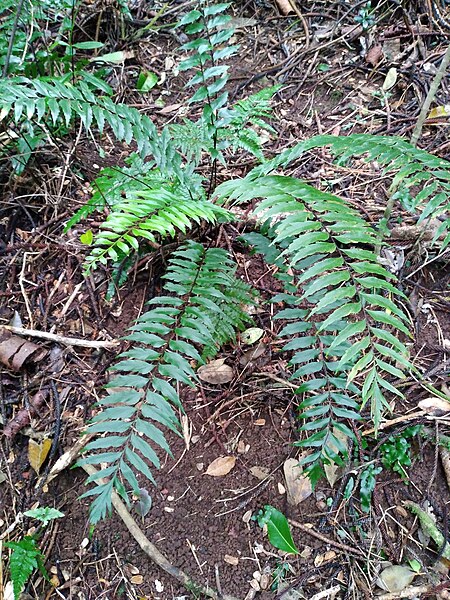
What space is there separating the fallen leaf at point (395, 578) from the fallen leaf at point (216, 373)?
0.93 m

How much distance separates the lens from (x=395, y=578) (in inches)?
68.7

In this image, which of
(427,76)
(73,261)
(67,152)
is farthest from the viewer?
(427,76)

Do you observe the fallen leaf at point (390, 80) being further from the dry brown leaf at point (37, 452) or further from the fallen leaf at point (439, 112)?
the dry brown leaf at point (37, 452)

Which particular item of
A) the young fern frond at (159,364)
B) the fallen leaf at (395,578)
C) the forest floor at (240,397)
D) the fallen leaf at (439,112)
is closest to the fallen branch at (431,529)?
the forest floor at (240,397)

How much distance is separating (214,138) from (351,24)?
1.84m

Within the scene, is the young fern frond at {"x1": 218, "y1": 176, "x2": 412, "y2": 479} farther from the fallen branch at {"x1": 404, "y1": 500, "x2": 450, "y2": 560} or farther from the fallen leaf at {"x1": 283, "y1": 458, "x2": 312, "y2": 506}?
the fallen branch at {"x1": 404, "y1": 500, "x2": 450, "y2": 560}

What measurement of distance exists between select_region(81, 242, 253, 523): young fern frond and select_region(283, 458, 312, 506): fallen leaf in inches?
21.7

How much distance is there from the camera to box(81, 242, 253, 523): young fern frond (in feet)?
5.11

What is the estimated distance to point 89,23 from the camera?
3.34 meters

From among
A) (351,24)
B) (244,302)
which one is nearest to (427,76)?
(351,24)

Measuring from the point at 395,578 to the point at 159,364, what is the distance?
115cm

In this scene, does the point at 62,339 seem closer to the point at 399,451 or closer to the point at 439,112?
the point at 399,451

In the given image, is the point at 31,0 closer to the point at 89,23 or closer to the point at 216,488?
the point at 89,23

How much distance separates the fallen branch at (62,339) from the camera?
7.25 feet
